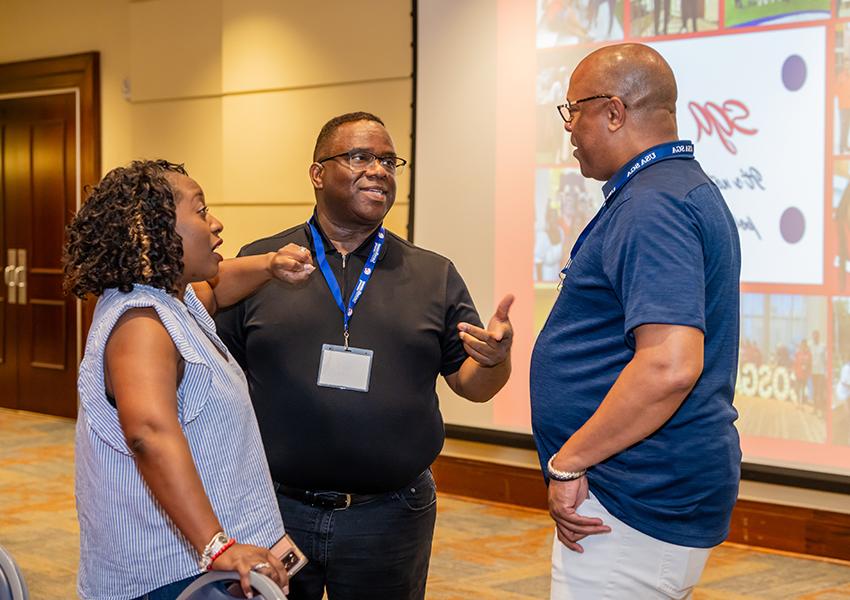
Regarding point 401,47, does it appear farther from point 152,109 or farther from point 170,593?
point 170,593

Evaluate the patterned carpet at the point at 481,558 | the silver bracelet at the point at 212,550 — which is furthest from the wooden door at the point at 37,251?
the silver bracelet at the point at 212,550

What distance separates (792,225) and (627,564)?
307 centimetres

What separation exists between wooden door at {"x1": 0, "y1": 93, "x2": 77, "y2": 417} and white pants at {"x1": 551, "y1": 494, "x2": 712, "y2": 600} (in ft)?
22.1

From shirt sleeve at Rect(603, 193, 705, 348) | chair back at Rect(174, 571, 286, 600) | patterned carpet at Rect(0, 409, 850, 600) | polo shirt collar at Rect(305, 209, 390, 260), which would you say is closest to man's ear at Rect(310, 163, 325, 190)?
polo shirt collar at Rect(305, 209, 390, 260)

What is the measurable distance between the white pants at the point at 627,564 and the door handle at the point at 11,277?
7.42 metres

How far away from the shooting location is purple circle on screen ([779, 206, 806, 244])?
4637 mm

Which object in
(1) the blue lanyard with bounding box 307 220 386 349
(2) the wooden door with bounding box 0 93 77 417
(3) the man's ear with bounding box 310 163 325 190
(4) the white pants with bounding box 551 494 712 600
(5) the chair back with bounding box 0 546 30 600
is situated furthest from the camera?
(2) the wooden door with bounding box 0 93 77 417

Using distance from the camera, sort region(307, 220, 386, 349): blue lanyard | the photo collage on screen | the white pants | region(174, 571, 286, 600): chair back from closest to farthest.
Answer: region(174, 571, 286, 600): chair back < the white pants < region(307, 220, 386, 349): blue lanyard < the photo collage on screen

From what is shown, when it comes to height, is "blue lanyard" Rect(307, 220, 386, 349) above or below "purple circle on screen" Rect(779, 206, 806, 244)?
below

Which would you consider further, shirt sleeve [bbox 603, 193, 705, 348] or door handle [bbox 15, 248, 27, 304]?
door handle [bbox 15, 248, 27, 304]

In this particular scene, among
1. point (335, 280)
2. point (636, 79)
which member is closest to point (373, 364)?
point (335, 280)

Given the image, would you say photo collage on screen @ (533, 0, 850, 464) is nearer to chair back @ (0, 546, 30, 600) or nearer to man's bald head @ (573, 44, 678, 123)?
man's bald head @ (573, 44, 678, 123)

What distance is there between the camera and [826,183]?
4570mm

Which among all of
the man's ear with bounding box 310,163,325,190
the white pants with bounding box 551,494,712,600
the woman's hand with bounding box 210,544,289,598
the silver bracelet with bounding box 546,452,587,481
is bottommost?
the white pants with bounding box 551,494,712,600
